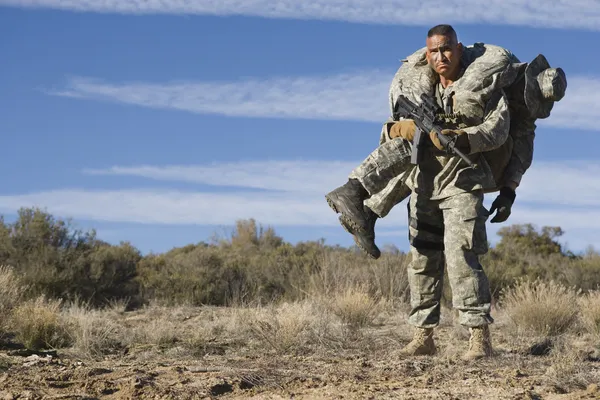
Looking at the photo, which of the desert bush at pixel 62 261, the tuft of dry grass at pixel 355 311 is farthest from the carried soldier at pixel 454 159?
the desert bush at pixel 62 261

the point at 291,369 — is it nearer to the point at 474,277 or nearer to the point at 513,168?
the point at 474,277

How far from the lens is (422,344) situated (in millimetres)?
7840

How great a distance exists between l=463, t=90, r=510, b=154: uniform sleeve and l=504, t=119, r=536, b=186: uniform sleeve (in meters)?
0.61

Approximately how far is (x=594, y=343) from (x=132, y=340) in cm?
538

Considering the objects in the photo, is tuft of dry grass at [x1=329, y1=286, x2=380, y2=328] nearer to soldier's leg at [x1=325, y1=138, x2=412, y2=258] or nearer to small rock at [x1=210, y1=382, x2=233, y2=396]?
soldier's leg at [x1=325, y1=138, x2=412, y2=258]

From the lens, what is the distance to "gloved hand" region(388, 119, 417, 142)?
7188 mm

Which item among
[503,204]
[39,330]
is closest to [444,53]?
[503,204]

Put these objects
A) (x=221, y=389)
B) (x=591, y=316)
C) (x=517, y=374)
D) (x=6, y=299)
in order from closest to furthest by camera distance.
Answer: (x=221, y=389), (x=517, y=374), (x=591, y=316), (x=6, y=299)

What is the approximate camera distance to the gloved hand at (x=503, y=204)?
25.5ft

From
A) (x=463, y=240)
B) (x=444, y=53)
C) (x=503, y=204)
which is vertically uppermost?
(x=444, y=53)

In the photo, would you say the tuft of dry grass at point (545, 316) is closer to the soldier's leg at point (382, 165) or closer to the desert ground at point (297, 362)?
the desert ground at point (297, 362)

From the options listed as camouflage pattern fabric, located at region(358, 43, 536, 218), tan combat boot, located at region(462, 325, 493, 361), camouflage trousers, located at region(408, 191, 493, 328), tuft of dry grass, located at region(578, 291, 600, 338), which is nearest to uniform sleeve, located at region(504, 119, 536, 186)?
camouflage pattern fabric, located at region(358, 43, 536, 218)

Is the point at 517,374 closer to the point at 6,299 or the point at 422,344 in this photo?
the point at 422,344

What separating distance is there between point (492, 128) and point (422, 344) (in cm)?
218
